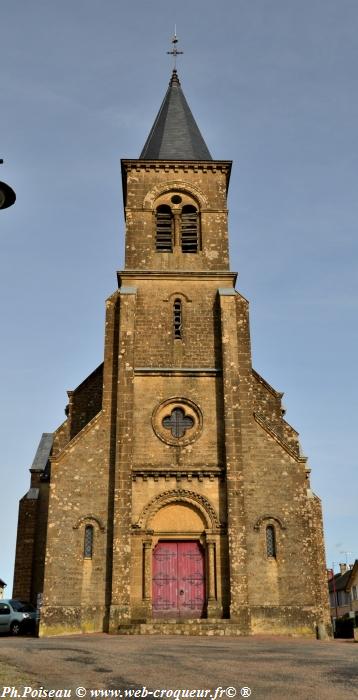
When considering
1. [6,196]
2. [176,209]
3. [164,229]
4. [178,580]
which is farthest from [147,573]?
[6,196]

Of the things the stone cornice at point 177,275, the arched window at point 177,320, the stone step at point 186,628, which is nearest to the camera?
the stone step at point 186,628

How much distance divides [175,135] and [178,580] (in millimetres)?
19567

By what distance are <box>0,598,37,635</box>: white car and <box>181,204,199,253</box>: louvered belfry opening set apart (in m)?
15.1

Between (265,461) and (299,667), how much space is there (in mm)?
12915

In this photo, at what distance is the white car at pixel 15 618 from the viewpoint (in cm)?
2488

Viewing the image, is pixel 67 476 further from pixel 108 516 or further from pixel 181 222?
pixel 181 222

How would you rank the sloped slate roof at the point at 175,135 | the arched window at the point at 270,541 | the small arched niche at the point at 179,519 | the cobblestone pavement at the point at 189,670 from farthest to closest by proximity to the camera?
the sloped slate roof at the point at 175,135, the small arched niche at the point at 179,519, the arched window at the point at 270,541, the cobblestone pavement at the point at 189,670

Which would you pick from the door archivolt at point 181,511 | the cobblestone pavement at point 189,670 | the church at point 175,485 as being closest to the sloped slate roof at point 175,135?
the church at point 175,485

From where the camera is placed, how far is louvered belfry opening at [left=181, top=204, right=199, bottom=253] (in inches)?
1124

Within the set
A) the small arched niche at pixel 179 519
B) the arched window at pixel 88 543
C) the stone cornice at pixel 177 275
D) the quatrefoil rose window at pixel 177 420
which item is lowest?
the arched window at pixel 88 543

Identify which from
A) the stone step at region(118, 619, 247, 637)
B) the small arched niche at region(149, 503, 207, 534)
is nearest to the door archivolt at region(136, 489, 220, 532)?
the small arched niche at region(149, 503, 207, 534)

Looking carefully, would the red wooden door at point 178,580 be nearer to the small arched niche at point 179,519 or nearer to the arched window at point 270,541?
the small arched niche at point 179,519

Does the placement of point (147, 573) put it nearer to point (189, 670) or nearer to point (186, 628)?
point (186, 628)

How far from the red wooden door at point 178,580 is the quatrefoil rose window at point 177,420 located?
12.1 ft
